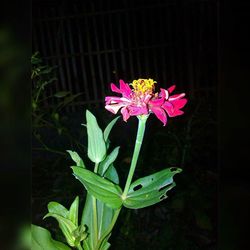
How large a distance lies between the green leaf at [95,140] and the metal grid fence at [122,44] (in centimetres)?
50

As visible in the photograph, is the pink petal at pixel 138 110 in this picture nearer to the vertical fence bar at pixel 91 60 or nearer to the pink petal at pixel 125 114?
the pink petal at pixel 125 114

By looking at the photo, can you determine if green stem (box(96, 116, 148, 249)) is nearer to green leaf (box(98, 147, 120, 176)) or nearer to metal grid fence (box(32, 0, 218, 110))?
green leaf (box(98, 147, 120, 176))

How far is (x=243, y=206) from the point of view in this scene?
185 millimetres

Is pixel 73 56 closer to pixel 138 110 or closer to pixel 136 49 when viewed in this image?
pixel 136 49

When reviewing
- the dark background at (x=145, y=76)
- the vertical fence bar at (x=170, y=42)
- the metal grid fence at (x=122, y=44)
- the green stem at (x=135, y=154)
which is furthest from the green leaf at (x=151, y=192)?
the vertical fence bar at (x=170, y=42)

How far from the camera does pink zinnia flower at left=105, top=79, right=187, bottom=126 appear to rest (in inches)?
14.1

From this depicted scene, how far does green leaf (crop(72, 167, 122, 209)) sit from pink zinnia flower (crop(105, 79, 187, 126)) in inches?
2.6

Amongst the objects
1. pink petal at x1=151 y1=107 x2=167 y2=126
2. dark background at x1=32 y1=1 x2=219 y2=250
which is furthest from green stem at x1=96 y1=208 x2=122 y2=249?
dark background at x1=32 y1=1 x2=219 y2=250

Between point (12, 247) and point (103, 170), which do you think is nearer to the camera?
point (12, 247)

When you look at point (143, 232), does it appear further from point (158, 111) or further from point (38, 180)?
point (158, 111)

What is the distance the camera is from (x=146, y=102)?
357 mm

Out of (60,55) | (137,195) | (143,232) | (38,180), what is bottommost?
(143,232)

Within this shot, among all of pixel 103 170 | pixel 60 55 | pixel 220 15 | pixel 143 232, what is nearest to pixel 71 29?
pixel 60 55

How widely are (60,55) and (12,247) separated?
2.60 ft
